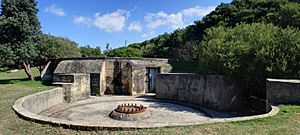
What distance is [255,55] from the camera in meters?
11.5

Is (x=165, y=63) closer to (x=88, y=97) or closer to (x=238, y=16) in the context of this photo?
(x=88, y=97)

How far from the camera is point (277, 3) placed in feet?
72.7

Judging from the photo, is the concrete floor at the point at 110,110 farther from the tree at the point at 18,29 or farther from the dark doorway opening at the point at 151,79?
the tree at the point at 18,29

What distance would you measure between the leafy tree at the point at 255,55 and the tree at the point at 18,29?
11456 mm

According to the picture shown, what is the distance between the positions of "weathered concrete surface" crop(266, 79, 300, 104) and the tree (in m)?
14.7

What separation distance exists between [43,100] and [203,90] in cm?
762

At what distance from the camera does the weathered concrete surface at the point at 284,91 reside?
28.1ft

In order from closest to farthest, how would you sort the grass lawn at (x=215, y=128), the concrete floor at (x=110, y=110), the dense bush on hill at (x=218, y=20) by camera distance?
the grass lawn at (x=215, y=128), the concrete floor at (x=110, y=110), the dense bush on hill at (x=218, y=20)

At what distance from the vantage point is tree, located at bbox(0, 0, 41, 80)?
16891mm

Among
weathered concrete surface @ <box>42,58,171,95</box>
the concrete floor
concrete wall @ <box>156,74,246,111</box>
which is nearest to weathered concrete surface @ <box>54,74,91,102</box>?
the concrete floor

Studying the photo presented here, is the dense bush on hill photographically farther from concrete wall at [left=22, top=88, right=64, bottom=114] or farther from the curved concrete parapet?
concrete wall at [left=22, top=88, right=64, bottom=114]

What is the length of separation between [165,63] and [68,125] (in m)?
13.5

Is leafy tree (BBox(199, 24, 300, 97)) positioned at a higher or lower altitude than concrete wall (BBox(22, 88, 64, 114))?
higher

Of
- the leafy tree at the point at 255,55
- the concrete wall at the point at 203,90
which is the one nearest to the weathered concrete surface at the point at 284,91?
the leafy tree at the point at 255,55
